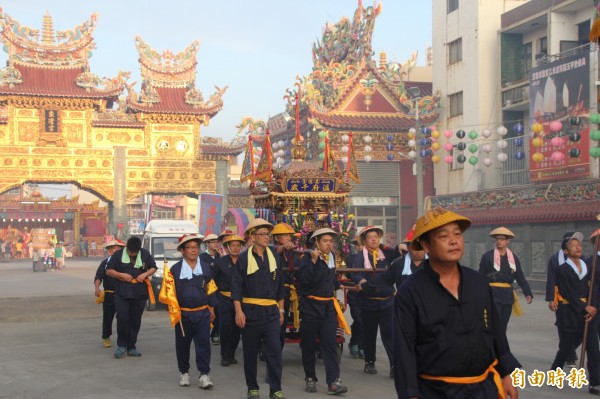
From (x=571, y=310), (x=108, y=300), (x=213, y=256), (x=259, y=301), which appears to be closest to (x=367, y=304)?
(x=259, y=301)

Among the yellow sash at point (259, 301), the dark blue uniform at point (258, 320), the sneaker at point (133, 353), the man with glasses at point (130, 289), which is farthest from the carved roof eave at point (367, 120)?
the yellow sash at point (259, 301)

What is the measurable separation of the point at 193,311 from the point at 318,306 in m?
1.39

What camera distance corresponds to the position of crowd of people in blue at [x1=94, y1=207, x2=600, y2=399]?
3990 mm

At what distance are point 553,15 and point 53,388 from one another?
21513 millimetres

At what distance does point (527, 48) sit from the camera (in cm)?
2866

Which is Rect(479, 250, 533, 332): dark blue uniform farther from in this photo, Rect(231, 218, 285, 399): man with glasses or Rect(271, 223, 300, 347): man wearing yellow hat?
Rect(231, 218, 285, 399): man with glasses

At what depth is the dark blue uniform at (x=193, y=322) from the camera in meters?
8.78

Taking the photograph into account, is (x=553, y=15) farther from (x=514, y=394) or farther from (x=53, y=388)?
(x=514, y=394)

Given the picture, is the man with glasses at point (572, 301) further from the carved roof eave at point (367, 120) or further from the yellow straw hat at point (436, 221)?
the carved roof eave at point (367, 120)

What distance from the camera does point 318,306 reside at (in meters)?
8.67

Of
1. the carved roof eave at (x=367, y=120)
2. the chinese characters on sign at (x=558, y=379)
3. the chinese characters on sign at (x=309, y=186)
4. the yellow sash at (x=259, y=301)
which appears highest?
the carved roof eave at (x=367, y=120)

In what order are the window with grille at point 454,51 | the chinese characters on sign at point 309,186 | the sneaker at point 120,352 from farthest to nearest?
1. the window with grille at point 454,51
2. the chinese characters on sign at point 309,186
3. the sneaker at point 120,352

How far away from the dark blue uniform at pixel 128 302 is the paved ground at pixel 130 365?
0.35 metres

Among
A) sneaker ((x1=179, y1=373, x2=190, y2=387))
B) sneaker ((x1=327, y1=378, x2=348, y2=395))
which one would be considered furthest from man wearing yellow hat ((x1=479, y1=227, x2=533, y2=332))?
sneaker ((x1=179, y1=373, x2=190, y2=387))
